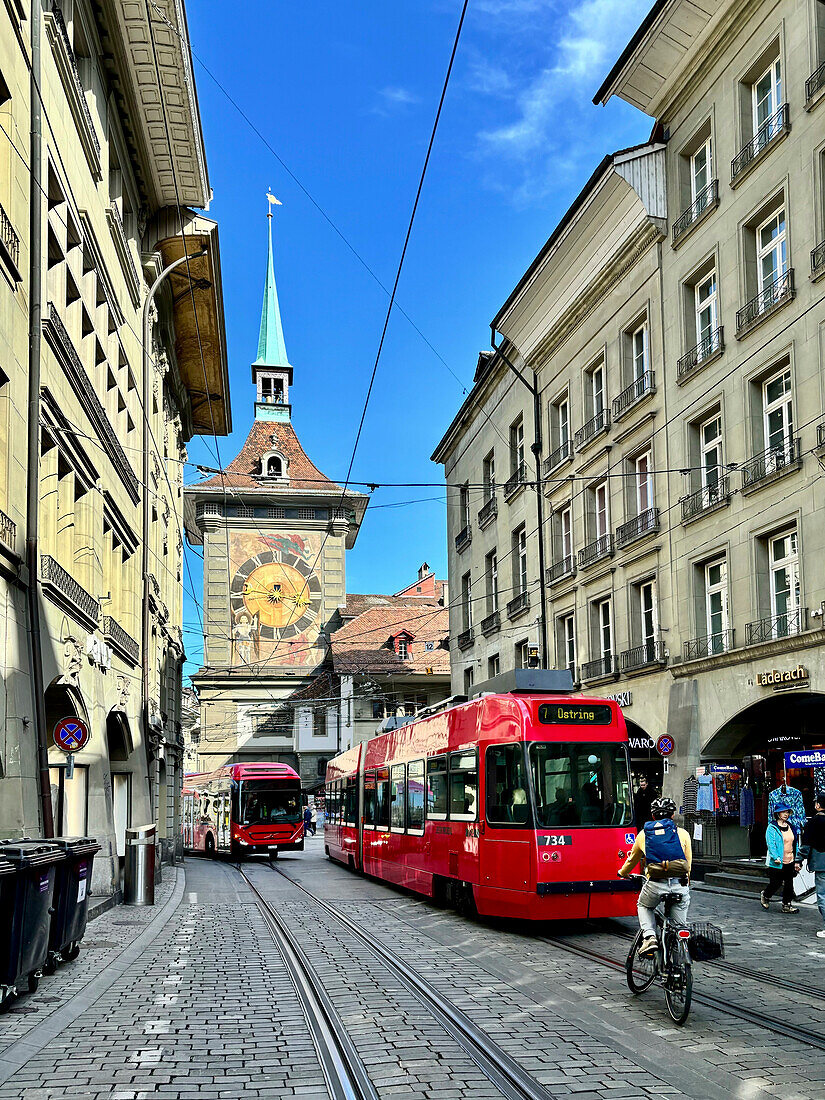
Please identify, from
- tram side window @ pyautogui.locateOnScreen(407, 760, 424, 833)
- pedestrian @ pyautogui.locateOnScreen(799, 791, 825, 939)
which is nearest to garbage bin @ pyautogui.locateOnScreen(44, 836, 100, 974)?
tram side window @ pyautogui.locateOnScreen(407, 760, 424, 833)

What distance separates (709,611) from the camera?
24297 millimetres

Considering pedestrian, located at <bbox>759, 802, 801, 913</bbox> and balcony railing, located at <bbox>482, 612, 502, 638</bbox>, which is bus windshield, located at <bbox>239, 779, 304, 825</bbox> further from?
pedestrian, located at <bbox>759, 802, 801, 913</bbox>

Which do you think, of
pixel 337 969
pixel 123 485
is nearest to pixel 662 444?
pixel 123 485

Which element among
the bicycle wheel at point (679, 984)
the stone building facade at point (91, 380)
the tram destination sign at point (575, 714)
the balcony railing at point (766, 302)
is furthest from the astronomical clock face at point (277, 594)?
the bicycle wheel at point (679, 984)

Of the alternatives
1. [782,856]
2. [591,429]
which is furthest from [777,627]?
[591,429]

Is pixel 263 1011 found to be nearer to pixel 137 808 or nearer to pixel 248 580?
pixel 137 808

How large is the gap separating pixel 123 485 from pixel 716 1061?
20.3m

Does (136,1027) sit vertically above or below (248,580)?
below

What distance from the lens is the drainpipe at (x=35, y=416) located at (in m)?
15.4

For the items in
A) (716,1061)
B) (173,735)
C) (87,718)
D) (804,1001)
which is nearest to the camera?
(716,1061)

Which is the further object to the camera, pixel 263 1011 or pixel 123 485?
pixel 123 485

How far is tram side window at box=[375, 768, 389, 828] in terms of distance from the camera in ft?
74.1

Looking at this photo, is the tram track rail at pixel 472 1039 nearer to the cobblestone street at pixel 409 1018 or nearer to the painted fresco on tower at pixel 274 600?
the cobblestone street at pixel 409 1018

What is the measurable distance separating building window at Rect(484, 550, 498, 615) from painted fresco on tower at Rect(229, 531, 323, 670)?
37.2 m
